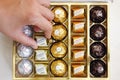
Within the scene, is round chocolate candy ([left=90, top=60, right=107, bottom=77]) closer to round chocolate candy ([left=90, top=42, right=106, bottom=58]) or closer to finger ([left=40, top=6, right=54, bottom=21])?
round chocolate candy ([left=90, top=42, right=106, bottom=58])

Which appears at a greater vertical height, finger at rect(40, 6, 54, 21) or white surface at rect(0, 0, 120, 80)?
finger at rect(40, 6, 54, 21)

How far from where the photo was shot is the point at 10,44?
107cm

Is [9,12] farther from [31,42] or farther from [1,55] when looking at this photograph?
[1,55]

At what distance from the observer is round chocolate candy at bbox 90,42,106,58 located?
0.97 m

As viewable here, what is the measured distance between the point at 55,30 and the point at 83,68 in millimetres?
178

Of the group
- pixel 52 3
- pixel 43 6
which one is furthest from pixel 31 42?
pixel 52 3

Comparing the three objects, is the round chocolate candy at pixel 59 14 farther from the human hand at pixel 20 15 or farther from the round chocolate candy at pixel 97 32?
the human hand at pixel 20 15

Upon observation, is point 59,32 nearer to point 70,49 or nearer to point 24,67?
point 70,49

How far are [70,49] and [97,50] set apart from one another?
→ 101 mm

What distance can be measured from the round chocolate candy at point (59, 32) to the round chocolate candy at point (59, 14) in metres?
0.02

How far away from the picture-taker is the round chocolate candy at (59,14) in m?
0.97

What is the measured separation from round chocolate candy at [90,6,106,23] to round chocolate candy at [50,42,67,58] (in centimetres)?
15

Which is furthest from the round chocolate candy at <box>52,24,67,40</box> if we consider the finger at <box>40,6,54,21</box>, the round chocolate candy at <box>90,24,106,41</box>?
the finger at <box>40,6,54,21</box>

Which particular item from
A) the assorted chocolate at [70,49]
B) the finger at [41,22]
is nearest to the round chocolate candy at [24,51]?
the assorted chocolate at [70,49]
